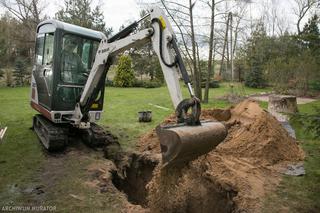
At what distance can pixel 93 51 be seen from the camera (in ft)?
21.6

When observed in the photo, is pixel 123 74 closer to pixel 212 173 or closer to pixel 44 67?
pixel 44 67

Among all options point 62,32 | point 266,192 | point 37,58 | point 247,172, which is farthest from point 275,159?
point 37,58

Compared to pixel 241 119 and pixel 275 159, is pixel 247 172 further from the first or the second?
pixel 241 119

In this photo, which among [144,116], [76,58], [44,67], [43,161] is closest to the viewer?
[43,161]

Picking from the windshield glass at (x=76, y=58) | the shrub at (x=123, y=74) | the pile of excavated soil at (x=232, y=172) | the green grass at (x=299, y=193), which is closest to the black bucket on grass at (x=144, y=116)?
the pile of excavated soil at (x=232, y=172)

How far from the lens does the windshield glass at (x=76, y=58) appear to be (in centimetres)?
616

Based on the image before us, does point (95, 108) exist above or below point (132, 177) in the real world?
above

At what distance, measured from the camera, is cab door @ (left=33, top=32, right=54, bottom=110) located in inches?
245

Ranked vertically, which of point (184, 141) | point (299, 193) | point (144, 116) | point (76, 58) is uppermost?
point (76, 58)

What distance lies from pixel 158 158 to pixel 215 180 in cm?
140

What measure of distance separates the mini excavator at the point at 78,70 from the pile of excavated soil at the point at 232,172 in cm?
107

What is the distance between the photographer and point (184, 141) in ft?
11.3

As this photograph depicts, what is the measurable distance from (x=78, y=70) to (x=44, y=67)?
78 cm

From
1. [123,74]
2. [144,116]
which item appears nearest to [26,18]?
[123,74]
